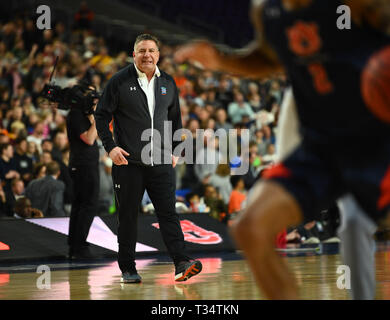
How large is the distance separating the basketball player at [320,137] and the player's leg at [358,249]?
0.45 metres

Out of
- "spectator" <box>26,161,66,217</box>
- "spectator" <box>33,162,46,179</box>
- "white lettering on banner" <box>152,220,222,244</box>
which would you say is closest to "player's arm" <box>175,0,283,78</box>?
"white lettering on banner" <box>152,220,222,244</box>

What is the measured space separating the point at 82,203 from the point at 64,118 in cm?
493

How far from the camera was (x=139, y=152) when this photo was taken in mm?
6977

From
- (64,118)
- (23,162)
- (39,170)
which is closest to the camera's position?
(39,170)

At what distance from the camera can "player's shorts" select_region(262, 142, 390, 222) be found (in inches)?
131

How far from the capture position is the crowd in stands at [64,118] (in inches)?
465

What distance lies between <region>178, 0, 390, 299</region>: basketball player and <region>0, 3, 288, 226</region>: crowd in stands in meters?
5.15

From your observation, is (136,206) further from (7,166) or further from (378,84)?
(7,166)

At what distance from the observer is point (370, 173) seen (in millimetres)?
3328

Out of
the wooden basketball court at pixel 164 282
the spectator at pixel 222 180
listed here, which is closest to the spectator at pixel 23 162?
the spectator at pixel 222 180

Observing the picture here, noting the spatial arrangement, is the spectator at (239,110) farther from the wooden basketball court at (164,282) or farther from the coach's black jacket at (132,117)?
the coach's black jacket at (132,117)

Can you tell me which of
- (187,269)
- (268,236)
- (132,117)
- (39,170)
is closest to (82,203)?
(39,170)

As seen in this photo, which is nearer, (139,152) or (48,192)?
(139,152)
